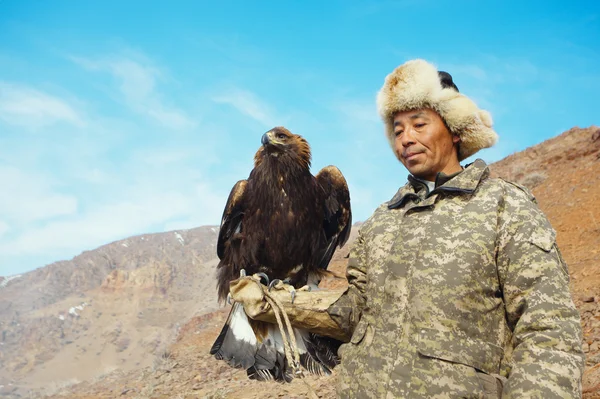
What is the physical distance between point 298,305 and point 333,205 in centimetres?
259

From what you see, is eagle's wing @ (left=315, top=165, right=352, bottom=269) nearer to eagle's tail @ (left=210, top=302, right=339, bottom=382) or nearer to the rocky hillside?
eagle's tail @ (left=210, top=302, right=339, bottom=382)

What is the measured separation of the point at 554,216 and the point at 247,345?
16.0m

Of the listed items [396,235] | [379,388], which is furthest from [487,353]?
[396,235]

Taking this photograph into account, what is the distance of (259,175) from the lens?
5.23m

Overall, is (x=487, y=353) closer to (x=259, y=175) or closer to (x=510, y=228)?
(x=510, y=228)

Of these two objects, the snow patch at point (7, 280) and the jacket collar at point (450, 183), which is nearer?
the jacket collar at point (450, 183)

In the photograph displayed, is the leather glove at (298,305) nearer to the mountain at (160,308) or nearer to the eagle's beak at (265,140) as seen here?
the mountain at (160,308)

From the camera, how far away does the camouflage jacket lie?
5.94ft

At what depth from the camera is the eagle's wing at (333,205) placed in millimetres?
5562

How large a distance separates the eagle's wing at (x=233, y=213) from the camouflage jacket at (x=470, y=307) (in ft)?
10.3

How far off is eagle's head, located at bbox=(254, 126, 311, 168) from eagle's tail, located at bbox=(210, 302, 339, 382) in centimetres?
185

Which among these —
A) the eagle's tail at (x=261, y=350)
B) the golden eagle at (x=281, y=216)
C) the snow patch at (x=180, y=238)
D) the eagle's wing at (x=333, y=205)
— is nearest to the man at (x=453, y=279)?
the eagle's tail at (x=261, y=350)

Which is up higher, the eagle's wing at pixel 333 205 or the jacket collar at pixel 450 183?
the eagle's wing at pixel 333 205

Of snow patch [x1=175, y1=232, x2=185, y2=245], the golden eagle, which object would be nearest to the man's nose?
the golden eagle
